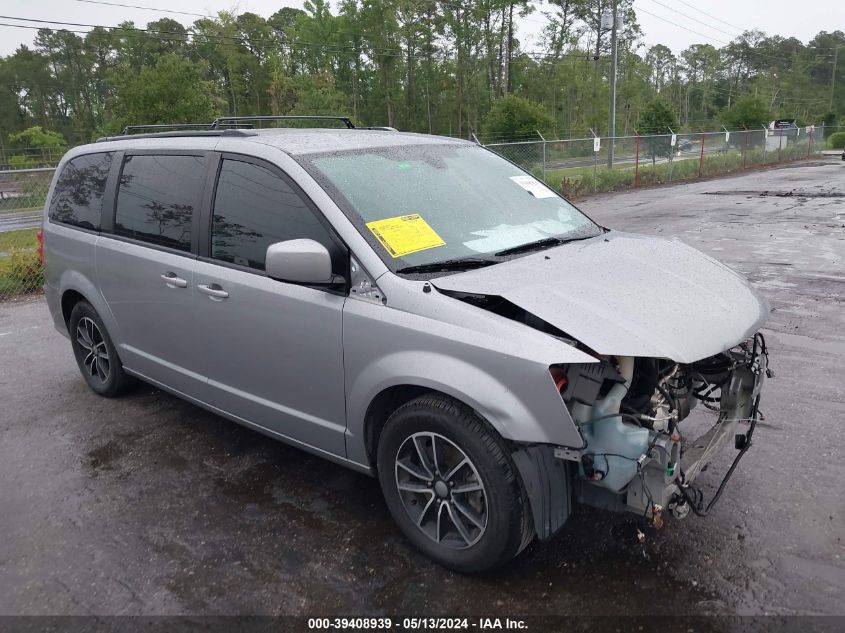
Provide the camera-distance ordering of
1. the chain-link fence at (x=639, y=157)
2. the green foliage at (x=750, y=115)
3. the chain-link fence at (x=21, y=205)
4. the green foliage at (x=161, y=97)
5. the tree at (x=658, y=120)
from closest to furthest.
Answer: the chain-link fence at (x=21, y=205), the chain-link fence at (x=639, y=157), the green foliage at (x=161, y=97), the tree at (x=658, y=120), the green foliage at (x=750, y=115)

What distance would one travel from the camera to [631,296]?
2.85 m

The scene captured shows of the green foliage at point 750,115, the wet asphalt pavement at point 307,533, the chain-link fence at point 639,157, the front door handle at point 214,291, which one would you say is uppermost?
the green foliage at point 750,115

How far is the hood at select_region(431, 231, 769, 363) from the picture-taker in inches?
100

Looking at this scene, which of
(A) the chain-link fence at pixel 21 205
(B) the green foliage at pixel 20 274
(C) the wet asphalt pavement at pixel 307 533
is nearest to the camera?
(C) the wet asphalt pavement at pixel 307 533

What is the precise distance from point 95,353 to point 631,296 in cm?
407

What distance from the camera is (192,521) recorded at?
11.3 ft

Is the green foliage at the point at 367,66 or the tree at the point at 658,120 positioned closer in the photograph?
the tree at the point at 658,120

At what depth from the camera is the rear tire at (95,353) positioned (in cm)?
489

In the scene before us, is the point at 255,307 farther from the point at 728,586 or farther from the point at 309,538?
the point at 728,586

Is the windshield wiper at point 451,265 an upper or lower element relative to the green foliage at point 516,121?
lower

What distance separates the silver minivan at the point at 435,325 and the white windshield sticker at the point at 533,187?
2cm

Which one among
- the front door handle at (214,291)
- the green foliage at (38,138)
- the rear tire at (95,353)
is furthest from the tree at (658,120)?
the green foliage at (38,138)

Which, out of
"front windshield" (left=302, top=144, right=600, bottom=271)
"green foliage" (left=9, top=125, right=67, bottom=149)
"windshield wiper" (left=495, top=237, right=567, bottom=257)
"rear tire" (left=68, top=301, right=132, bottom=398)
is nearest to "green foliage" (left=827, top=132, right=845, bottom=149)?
"front windshield" (left=302, top=144, right=600, bottom=271)

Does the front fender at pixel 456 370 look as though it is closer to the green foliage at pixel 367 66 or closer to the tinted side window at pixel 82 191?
the tinted side window at pixel 82 191
